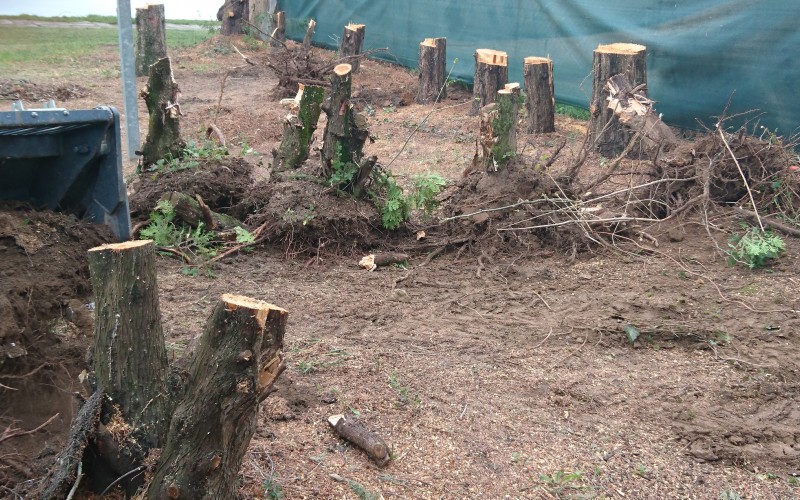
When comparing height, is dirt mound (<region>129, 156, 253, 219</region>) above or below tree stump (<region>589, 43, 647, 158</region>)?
below

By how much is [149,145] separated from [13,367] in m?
3.18

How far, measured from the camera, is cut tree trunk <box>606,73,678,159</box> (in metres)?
7.50

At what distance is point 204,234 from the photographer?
5.96 metres

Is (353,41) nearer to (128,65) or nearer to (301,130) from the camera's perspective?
(128,65)

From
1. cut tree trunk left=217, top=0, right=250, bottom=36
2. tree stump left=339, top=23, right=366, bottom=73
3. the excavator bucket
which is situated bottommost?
the excavator bucket

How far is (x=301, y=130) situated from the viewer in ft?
20.9

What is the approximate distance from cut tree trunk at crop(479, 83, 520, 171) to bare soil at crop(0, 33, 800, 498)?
0.48ft

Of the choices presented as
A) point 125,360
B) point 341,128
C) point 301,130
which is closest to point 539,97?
point 301,130

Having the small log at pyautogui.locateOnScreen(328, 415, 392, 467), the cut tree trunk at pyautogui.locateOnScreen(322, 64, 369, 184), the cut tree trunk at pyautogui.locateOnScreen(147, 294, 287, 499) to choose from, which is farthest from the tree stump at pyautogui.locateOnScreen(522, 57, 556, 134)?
the cut tree trunk at pyautogui.locateOnScreen(147, 294, 287, 499)

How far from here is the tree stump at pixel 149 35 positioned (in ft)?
41.8

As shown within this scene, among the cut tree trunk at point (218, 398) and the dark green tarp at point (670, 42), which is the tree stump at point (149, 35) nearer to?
the dark green tarp at point (670, 42)

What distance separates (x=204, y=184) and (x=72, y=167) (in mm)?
1828

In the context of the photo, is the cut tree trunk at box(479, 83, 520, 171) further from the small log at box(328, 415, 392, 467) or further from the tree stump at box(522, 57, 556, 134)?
the tree stump at box(522, 57, 556, 134)

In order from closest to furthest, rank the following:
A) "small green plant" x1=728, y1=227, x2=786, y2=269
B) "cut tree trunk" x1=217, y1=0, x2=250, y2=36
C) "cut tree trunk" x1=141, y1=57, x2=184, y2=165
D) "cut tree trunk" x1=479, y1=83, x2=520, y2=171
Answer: "small green plant" x1=728, y1=227, x2=786, y2=269 → "cut tree trunk" x1=479, y1=83, x2=520, y2=171 → "cut tree trunk" x1=141, y1=57, x2=184, y2=165 → "cut tree trunk" x1=217, y1=0, x2=250, y2=36
